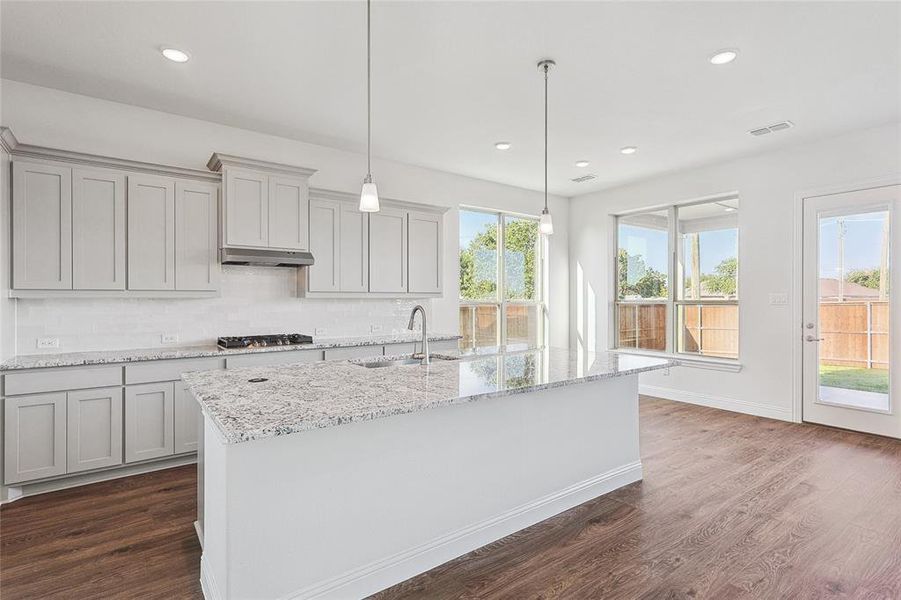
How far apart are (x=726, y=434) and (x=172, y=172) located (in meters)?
5.30

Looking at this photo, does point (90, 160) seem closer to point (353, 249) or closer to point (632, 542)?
point (353, 249)

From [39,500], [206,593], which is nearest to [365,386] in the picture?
[206,593]

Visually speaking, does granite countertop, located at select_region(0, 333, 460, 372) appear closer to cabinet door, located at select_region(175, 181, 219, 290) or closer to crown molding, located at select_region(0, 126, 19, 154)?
cabinet door, located at select_region(175, 181, 219, 290)

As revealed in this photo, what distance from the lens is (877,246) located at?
4262 mm

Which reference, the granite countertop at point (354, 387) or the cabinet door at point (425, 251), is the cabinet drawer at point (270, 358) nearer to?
the granite countertop at point (354, 387)

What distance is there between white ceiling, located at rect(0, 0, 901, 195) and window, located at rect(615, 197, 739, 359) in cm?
133

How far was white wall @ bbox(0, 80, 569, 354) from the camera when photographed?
342cm

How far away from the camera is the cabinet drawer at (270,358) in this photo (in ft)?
12.2

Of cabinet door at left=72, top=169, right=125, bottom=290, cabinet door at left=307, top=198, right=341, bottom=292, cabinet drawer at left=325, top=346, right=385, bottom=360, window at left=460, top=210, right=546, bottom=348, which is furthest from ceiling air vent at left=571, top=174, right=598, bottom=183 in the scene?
cabinet door at left=72, top=169, right=125, bottom=290

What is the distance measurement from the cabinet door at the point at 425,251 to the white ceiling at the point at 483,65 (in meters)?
0.93

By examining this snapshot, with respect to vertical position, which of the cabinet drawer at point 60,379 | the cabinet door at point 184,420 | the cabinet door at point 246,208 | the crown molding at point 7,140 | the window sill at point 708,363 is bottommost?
the cabinet door at point 184,420

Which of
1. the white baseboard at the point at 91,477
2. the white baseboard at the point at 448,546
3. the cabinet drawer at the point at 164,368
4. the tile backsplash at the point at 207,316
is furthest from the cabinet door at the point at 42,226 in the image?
the white baseboard at the point at 448,546

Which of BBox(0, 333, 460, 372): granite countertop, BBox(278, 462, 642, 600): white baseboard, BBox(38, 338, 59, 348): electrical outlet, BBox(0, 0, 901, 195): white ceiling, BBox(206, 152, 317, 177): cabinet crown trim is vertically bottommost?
BBox(278, 462, 642, 600): white baseboard

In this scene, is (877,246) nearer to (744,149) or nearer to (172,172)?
(744,149)
